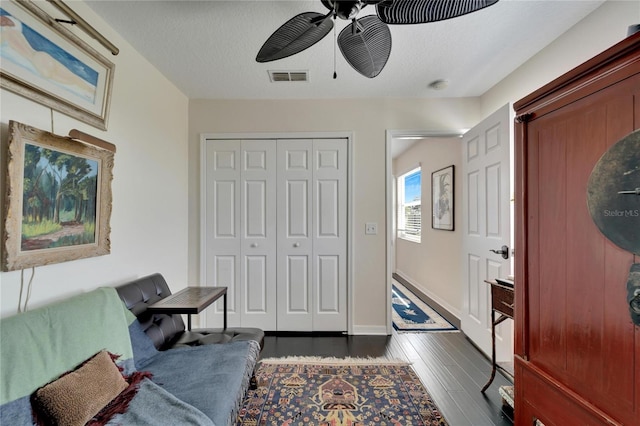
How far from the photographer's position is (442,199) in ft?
12.0

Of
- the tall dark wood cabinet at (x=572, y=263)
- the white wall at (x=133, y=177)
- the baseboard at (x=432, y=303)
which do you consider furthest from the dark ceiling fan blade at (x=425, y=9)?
the baseboard at (x=432, y=303)

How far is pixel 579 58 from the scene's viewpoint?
1686 mm

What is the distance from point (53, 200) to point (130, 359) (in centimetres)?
92

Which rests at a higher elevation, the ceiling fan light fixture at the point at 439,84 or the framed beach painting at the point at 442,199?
the ceiling fan light fixture at the point at 439,84

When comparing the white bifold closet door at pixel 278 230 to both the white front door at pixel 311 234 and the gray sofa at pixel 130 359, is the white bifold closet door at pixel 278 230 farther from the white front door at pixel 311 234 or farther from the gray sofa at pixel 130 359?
the gray sofa at pixel 130 359

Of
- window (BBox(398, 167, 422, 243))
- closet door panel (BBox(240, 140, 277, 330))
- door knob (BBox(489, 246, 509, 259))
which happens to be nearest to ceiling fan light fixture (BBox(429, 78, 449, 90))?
door knob (BBox(489, 246, 509, 259))

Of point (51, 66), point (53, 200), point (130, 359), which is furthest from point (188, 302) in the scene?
point (51, 66)

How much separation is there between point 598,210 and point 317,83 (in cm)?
225

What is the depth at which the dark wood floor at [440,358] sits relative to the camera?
5.61ft

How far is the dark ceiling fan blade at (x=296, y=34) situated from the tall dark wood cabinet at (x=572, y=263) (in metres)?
1.01

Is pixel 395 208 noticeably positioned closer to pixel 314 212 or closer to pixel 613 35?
pixel 314 212

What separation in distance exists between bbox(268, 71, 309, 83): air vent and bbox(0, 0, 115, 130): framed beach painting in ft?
3.88

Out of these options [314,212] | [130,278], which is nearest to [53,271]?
[130,278]

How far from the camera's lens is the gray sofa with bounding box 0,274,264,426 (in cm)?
99
